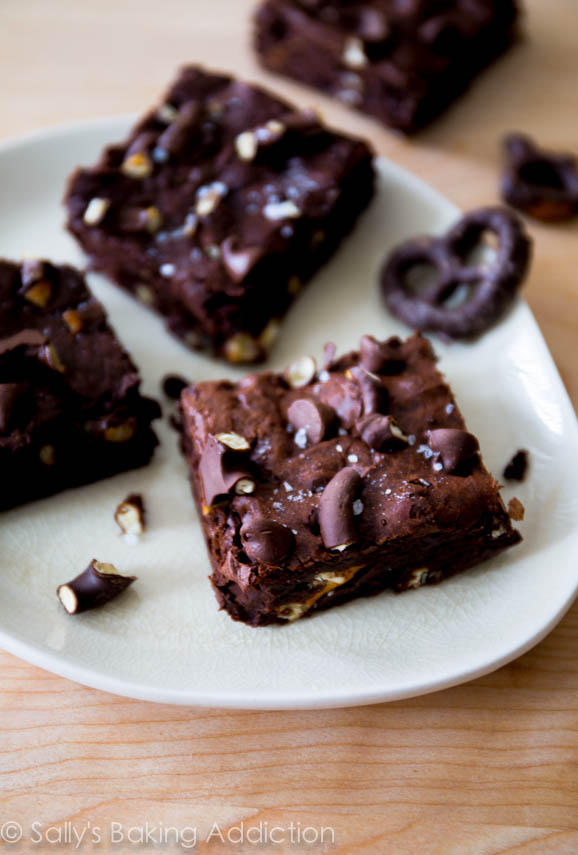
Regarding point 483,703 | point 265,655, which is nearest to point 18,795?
point 265,655

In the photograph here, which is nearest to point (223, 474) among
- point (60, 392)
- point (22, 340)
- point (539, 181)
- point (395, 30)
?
point (60, 392)

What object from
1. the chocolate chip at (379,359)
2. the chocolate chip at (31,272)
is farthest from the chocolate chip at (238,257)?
the chocolate chip at (31,272)

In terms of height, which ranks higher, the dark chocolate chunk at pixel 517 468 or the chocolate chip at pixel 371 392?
the chocolate chip at pixel 371 392

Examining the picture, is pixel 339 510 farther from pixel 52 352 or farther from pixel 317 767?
pixel 52 352

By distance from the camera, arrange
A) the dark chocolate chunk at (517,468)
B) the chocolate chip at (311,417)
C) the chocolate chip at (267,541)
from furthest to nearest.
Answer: the dark chocolate chunk at (517,468) → the chocolate chip at (311,417) → the chocolate chip at (267,541)

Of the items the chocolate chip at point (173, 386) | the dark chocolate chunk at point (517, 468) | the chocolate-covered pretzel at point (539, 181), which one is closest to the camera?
the dark chocolate chunk at point (517, 468)

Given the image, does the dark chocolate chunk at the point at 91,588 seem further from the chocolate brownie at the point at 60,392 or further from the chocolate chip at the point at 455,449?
the chocolate chip at the point at 455,449

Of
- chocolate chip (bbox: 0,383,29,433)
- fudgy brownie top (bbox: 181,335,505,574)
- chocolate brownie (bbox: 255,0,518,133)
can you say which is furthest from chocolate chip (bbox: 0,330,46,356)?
chocolate brownie (bbox: 255,0,518,133)

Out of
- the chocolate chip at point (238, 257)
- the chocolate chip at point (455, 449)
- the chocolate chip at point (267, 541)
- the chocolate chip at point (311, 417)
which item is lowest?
the chocolate chip at point (267, 541)
